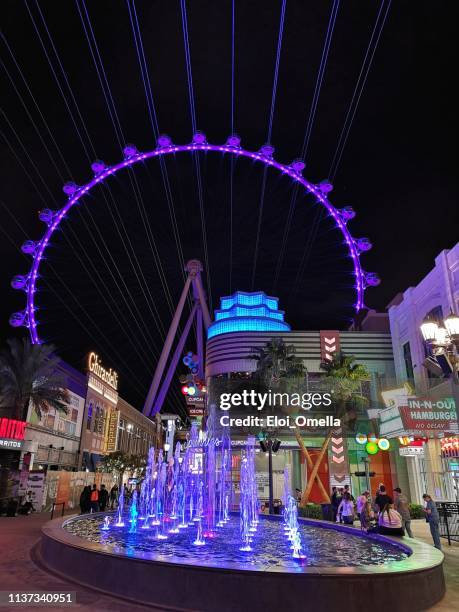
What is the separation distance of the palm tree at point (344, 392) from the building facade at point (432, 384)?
15.2 feet

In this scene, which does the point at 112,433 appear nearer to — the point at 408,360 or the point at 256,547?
the point at 408,360

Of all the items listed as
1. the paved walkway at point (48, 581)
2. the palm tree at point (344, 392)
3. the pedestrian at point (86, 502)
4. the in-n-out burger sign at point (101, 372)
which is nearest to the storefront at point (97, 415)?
the in-n-out burger sign at point (101, 372)

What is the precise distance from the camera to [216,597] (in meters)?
7.09

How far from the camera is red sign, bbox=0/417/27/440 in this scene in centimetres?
2897

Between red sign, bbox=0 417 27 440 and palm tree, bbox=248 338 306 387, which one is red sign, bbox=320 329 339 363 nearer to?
palm tree, bbox=248 338 306 387

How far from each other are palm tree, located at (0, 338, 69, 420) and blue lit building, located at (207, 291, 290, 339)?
52.2 m

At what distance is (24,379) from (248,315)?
61.8 metres

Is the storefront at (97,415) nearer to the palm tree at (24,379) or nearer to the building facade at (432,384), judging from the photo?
the palm tree at (24,379)

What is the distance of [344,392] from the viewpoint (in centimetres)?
3688

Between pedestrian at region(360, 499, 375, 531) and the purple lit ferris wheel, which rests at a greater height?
the purple lit ferris wheel

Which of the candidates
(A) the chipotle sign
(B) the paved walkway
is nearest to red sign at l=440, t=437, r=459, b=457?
(A) the chipotle sign

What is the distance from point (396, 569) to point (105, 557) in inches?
193

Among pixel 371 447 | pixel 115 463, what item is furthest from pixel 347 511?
pixel 115 463

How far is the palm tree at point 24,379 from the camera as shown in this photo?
30.2 m
